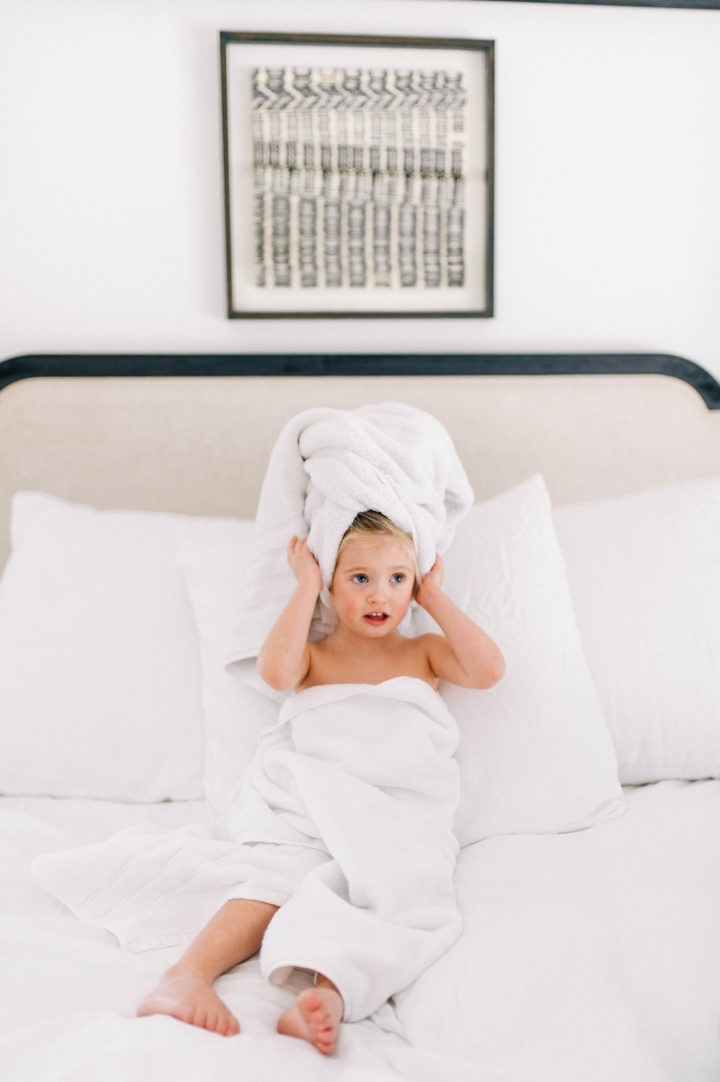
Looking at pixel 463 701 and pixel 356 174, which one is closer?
pixel 463 701

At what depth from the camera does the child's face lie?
125cm

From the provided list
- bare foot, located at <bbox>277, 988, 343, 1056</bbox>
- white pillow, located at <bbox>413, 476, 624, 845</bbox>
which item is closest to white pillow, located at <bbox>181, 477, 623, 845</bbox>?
white pillow, located at <bbox>413, 476, 624, 845</bbox>

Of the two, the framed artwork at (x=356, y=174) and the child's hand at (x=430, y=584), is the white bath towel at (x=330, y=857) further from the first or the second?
the framed artwork at (x=356, y=174)

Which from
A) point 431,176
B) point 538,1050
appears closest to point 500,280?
point 431,176

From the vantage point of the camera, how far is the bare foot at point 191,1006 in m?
0.80

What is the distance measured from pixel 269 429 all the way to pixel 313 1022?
1236mm

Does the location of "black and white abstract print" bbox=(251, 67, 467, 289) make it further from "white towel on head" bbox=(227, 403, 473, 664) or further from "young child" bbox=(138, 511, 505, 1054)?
"young child" bbox=(138, 511, 505, 1054)

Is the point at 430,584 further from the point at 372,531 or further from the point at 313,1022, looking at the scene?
the point at 313,1022

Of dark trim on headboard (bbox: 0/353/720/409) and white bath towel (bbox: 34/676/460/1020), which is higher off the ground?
dark trim on headboard (bbox: 0/353/720/409)

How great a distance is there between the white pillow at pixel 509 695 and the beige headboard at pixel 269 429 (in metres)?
0.34

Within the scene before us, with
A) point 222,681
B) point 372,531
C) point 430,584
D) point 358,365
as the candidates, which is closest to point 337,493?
point 372,531

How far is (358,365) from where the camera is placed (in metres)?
1.83

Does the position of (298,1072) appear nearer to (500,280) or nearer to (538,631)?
(538,631)

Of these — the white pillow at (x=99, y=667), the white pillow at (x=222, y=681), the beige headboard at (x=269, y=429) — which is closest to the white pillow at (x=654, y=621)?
the beige headboard at (x=269, y=429)
